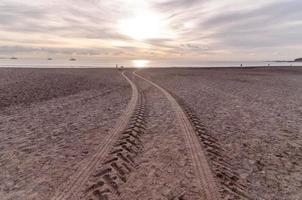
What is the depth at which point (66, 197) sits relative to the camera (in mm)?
5598

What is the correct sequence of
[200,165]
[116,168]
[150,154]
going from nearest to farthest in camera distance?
[116,168]
[200,165]
[150,154]

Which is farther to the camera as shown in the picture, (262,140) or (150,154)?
(262,140)

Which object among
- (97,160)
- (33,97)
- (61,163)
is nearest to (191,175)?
(97,160)

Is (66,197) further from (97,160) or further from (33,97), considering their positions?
(33,97)

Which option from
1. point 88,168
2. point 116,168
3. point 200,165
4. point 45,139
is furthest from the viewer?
point 45,139

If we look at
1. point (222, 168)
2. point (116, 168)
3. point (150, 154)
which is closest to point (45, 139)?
point (116, 168)

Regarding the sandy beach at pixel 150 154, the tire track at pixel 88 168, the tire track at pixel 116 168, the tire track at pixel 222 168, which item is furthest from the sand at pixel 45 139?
the tire track at pixel 222 168

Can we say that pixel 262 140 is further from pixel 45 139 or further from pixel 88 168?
pixel 45 139

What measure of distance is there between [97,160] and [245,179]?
4236 mm

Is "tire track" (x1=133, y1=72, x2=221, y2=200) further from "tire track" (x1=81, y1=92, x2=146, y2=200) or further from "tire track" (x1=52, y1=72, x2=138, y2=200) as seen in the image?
"tire track" (x1=52, y1=72, x2=138, y2=200)

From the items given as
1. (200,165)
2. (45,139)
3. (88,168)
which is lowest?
(45,139)

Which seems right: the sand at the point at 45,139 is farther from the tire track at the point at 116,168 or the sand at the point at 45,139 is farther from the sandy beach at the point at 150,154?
the tire track at the point at 116,168

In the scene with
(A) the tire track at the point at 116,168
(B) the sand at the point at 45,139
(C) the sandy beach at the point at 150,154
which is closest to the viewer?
(A) the tire track at the point at 116,168

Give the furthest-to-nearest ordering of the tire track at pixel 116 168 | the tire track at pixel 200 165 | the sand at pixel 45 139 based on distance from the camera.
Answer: the sand at pixel 45 139
the tire track at pixel 200 165
the tire track at pixel 116 168
